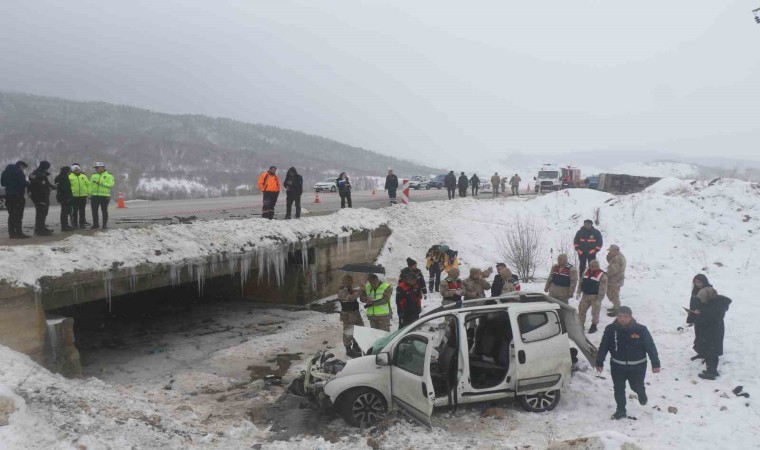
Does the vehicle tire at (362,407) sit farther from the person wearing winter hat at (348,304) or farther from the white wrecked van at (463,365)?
the person wearing winter hat at (348,304)

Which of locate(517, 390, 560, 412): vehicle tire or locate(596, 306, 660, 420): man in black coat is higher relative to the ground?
locate(596, 306, 660, 420): man in black coat

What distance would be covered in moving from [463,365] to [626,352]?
2.39m

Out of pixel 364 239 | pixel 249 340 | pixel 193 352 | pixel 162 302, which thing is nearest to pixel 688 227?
pixel 364 239

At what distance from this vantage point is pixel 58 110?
162000 mm

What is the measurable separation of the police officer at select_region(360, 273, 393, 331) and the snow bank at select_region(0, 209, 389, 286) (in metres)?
4.59

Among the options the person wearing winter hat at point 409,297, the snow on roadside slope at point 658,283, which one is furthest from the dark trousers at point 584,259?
the person wearing winter hat at point 409,297

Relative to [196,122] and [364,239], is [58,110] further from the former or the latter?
[364,239]

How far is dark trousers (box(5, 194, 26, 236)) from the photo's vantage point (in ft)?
32.6

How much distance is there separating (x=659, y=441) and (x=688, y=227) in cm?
1355

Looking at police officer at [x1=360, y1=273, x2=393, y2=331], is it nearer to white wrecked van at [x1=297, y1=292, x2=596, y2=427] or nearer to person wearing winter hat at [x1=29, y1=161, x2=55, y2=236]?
white wrecked van at [x1=297, y1=292, x2=596, y2=427]

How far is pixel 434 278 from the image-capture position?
15.2 m

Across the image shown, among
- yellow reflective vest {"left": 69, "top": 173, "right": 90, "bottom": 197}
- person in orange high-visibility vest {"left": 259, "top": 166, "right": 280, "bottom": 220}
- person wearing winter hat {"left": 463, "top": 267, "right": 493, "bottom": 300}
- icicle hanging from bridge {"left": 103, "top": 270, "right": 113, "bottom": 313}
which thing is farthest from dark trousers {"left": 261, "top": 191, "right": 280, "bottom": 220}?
person wearing winter hat {"left": 463, "top": 267, "right": 493, "bottom": 300}

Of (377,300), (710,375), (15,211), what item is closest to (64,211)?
(15,211)

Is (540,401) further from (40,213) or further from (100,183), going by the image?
(100,183)
